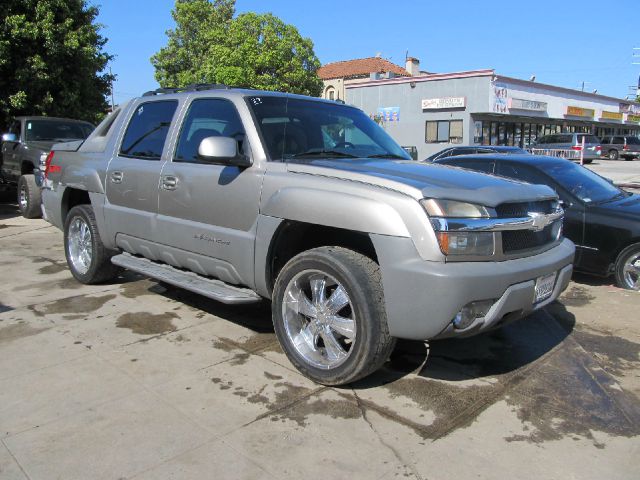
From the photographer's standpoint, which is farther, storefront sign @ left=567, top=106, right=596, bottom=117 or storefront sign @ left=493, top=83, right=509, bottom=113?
storefront sign @ left=567, top=106, right=596, bottom=117

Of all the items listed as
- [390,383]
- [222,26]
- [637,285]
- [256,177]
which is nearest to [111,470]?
[390,383]

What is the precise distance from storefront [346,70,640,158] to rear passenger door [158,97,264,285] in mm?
28978

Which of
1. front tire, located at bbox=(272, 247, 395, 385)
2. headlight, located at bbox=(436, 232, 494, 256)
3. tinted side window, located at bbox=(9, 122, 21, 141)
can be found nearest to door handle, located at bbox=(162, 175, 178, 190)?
front tire, located at bbox=(272, 247, 395, 385)

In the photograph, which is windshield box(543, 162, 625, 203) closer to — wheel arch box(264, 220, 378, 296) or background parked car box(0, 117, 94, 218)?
wheel arch box(264, 220, 378, 296)

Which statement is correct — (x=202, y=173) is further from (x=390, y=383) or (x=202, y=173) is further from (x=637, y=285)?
(x=637, y=285)

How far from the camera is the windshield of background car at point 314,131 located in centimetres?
414

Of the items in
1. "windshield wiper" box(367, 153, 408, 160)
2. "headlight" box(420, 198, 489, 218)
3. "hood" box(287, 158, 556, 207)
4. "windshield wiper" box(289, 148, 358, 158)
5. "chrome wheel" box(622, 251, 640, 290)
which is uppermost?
"windshield wiper" box(289, 148, 358, 158)

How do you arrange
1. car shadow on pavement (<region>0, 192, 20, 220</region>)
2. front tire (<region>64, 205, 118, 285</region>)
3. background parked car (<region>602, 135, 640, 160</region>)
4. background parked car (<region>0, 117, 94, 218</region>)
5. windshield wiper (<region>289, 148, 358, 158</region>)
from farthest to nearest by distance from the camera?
background parked car (<region>602, 135, 640, 160</region>) < car shadow on pavement (<region>0, 192, 20, 220</region>) < background parked car (<region>0, 117, 94, 218</region>) < front tire (<region>64, 205, 118, 285</region>) < windshield wiper (<region>289, 148, 358, 158</region>)

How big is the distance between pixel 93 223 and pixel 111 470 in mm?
3357

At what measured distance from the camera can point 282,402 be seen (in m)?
3.41

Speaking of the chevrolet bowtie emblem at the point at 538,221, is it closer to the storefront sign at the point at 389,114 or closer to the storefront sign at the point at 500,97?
the storefront sign at the point at 500,97

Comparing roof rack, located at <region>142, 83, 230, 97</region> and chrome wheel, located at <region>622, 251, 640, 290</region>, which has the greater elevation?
roof rack, located at <region>142, 83, 230, 97</region>

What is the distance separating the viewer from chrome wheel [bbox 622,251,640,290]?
609 cm

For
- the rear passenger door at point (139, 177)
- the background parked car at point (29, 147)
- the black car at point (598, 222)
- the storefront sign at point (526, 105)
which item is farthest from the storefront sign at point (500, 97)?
the rear passenger door at point (139, 177)
